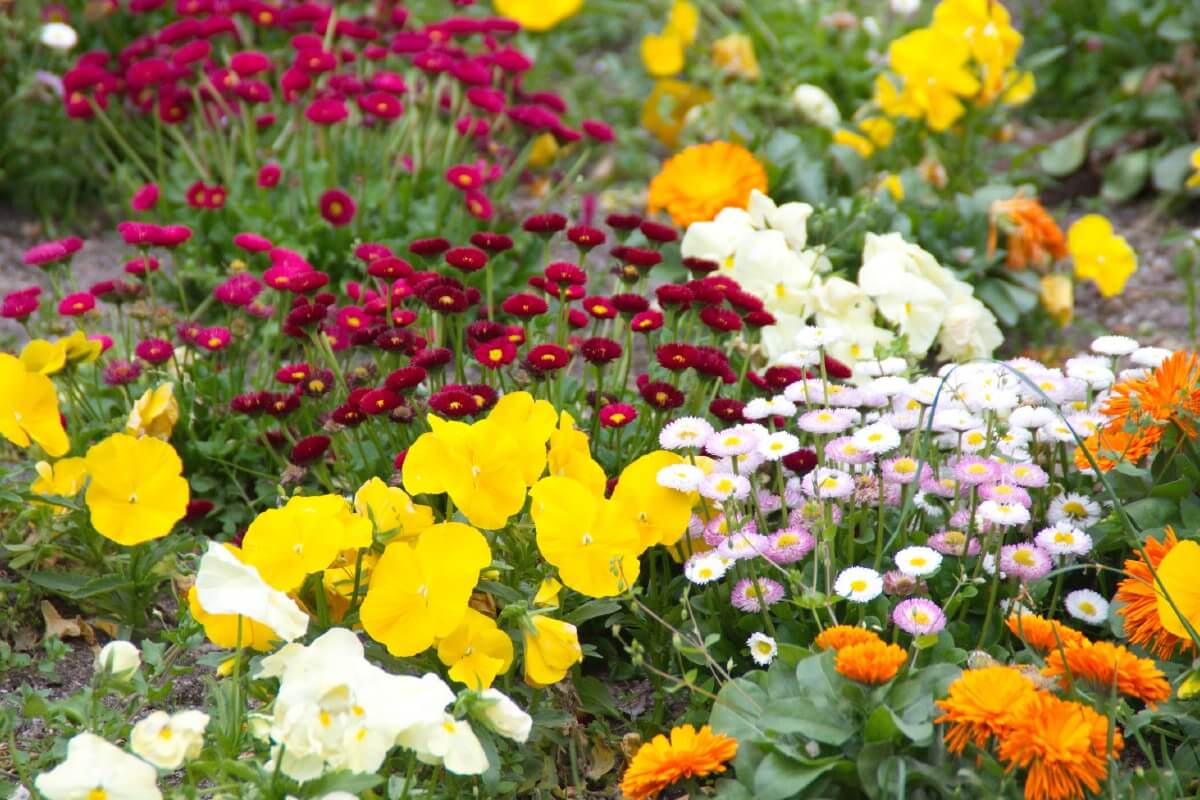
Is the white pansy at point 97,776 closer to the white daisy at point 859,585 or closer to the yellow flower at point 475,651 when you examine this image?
the yellow flower at point 475,651

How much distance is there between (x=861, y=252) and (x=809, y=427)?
1568 millimetres

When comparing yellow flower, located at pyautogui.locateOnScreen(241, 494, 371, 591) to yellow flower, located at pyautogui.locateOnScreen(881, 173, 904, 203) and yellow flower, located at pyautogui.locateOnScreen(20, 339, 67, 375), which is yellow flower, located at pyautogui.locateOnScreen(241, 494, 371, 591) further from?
yellow flower, located at pyautogui.locateOnScreen(881, 173, 904, 203)

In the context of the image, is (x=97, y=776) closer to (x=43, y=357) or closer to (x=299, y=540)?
(x=299, y=540)

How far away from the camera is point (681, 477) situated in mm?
2080

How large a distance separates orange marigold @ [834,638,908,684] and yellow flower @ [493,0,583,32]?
4036mm

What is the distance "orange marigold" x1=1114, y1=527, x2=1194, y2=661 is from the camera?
1985 mm

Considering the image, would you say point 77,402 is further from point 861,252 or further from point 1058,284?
point 1058,284

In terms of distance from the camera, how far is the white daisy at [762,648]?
2.05 m

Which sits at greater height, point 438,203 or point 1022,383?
point 1022,383

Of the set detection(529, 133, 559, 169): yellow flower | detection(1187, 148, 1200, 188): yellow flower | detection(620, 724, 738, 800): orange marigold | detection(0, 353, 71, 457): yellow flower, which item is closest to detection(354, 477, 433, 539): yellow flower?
detection(620, 724, 738, 800): orange marigold

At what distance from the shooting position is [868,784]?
5.71 ft

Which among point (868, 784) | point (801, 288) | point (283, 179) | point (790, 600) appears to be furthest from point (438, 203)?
point (868, 784)

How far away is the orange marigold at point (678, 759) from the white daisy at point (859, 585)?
0.95 ft

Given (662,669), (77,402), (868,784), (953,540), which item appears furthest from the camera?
(77,402)
